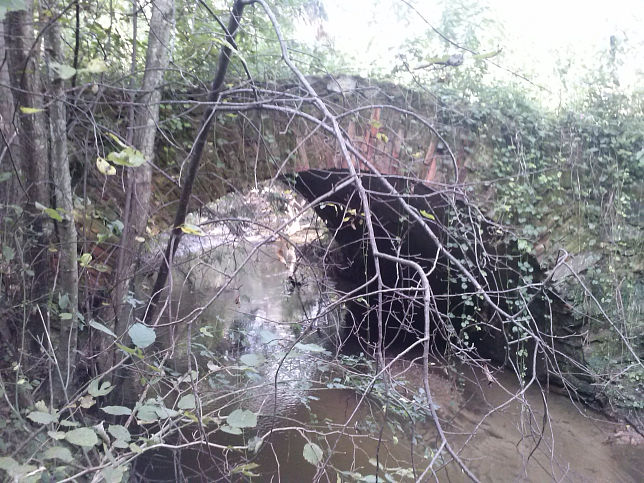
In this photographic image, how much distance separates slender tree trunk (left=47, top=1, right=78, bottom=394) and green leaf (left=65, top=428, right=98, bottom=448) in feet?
2.39

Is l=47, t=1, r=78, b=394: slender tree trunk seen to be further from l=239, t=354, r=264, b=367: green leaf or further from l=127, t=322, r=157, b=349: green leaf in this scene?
l=239, t=354, r=264, b=367: green leaf

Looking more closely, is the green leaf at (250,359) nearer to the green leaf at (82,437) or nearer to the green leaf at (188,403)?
the green leaf at (188,403)

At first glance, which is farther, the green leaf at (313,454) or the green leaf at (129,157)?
the green leaf at (313,454)

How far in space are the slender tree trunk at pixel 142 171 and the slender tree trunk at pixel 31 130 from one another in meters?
0.34

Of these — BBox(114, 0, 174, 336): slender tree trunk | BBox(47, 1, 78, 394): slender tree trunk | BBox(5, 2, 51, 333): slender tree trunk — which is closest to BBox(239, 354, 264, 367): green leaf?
BBox(47, 1, 78, 394): slender tree trunk

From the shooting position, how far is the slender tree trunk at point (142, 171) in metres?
2.35

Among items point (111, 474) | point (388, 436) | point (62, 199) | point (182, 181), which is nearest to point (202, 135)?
point (62, 199)

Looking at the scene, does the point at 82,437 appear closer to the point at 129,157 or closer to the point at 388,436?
the point at 129,157

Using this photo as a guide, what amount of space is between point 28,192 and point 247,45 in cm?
146

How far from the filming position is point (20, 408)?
2.01 m

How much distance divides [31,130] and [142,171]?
2.00 ft

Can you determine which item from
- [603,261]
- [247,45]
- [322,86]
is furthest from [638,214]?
[247,45]

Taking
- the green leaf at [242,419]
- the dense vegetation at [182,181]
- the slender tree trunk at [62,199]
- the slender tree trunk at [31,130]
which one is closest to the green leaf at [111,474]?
the dense vegetation at [182,181]

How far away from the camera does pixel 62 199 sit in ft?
6.68
